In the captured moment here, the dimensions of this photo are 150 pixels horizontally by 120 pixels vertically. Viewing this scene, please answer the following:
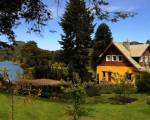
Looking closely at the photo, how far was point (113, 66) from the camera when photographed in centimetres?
6378

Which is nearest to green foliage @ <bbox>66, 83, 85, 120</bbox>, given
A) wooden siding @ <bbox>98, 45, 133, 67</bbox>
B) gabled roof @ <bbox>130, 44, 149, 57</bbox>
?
wooden siding @ <bbox>98, 45, 133, 67</bbox>

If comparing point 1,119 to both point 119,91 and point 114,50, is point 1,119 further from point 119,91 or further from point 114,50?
point 114,50

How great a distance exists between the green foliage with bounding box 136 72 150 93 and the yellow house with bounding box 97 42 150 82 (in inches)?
431

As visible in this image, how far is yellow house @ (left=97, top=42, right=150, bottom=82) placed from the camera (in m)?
60.6

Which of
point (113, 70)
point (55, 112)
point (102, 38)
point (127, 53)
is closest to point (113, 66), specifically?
point (113, 70)

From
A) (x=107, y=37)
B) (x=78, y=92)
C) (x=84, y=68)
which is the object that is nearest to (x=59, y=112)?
(x=78, y=92)

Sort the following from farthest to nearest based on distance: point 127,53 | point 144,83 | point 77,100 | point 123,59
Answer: point 127,53 → point 123,59 → point 144,83 → point 77,100

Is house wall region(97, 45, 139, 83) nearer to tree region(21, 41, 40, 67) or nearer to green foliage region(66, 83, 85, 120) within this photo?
tree region(21, 41, 40, 67)

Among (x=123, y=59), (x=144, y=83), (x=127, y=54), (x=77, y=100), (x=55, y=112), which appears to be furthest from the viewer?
(x=127, y=54)

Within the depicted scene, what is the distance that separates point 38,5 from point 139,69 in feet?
164

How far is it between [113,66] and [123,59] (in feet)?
8.96

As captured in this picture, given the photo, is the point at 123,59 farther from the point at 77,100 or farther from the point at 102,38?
the point at 77,100

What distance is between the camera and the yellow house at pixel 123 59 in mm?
60594

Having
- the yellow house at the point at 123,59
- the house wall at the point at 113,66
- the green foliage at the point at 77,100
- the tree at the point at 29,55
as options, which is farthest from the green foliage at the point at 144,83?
the green foliage at the point at 77,100
